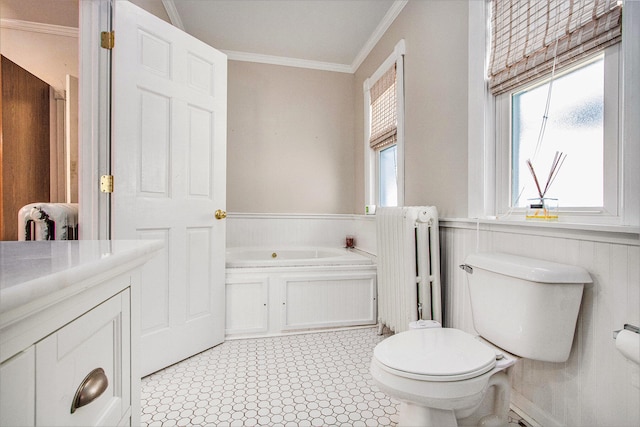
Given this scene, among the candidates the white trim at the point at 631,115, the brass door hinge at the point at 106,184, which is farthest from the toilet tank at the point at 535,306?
the brass door hinge at the point at 106,184

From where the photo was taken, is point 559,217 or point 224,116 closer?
point 559,217

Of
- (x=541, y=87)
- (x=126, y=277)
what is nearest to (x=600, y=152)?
(x=541, y=87)

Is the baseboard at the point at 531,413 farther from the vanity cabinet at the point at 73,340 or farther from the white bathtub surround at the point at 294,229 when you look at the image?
the white bathtub surround at the point at 294,229

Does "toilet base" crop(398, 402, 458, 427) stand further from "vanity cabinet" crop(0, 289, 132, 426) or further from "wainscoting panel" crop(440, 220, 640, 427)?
"vanity cabinet" crop(0, 289, 132, 426)

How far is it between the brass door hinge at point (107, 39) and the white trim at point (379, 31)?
1.94m

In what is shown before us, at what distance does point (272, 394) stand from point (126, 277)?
1.19m

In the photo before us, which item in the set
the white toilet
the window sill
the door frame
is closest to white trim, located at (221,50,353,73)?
the door frame

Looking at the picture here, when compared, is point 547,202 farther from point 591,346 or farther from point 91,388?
point 91,388

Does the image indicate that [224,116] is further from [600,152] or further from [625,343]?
[625,343]

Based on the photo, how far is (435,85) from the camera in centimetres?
192

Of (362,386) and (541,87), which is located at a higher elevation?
(541,87)

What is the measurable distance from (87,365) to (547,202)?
1.56 m

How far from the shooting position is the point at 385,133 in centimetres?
273

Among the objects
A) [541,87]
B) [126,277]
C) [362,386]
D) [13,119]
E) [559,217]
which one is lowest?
[362,386]
